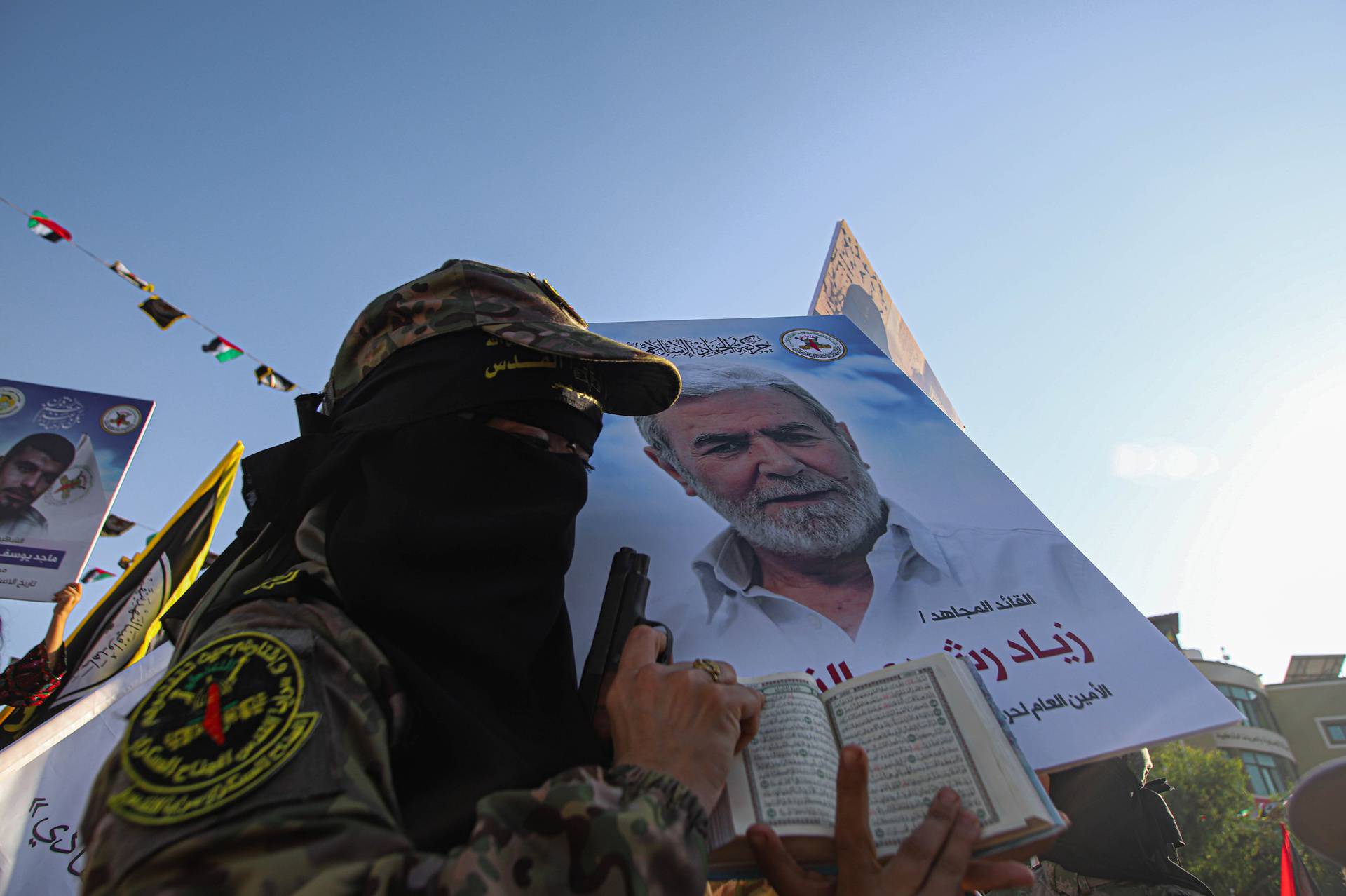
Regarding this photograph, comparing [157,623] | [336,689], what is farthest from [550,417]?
[157,623]

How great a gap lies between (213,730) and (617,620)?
802mm

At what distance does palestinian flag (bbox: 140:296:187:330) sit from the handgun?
4.39m

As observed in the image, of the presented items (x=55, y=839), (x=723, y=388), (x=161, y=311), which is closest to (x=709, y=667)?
(x=723, y=388)

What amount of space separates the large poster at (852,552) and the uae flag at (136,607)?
2086mm

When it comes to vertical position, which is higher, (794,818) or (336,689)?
(336,689)

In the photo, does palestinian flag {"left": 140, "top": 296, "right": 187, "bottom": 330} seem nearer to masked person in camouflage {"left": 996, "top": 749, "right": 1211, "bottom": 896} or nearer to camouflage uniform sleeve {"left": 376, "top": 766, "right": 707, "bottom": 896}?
camouflage uniform sleeve {"left": 376, "top": 766, "right": 707, "bottom": 896}

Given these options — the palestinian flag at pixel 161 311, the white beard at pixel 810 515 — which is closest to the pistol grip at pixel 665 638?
the white beard at pixel 810 515

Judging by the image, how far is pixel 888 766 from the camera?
1.07 meters

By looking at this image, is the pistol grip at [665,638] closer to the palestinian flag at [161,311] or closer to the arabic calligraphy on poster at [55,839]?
the arabic calligraphy on poster at [55,839]

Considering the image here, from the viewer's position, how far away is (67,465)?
3.77 meters

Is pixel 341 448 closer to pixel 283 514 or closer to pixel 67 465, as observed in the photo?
pixel 283 514

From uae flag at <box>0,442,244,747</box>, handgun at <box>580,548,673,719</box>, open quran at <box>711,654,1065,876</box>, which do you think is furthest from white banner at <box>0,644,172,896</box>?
open quran at <box>711,654,1065,876</box>

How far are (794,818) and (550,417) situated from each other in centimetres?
87

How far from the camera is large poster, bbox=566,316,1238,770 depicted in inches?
55.9
